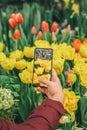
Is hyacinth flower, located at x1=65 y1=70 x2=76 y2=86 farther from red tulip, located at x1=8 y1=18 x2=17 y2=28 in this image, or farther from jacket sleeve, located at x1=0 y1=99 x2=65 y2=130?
red tulip, located at x1=8 y1=18 x2=17 y2=28

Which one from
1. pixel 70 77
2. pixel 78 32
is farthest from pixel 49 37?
pixel 70 77

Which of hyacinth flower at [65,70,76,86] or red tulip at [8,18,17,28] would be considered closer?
hyacinth flower at [65,70,76,86]

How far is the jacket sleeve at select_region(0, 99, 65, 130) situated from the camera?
209 centimetres

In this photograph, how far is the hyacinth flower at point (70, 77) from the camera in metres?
2.73

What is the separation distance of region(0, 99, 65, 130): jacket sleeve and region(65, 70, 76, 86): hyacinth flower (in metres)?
0.59

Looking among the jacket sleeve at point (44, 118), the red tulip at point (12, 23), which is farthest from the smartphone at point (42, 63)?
the red tulip at point (12, 23)

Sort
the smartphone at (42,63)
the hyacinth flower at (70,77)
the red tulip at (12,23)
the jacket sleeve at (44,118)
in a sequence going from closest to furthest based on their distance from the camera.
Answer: the jacket sleeve at (44,118) → the smartphone at (42,63) → the hyacinth flower at (70,77) → the red tulip at (12,23)

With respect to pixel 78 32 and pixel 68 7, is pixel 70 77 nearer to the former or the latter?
pixel 78 32

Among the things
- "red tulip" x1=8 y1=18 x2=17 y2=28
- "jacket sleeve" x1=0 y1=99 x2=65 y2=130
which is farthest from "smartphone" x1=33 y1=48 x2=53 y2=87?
"red tulip" x1=8 y1=18 x2=17 y2=28

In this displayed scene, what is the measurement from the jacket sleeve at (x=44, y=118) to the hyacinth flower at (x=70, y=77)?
23.3 inches

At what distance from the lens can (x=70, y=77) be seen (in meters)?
2.74

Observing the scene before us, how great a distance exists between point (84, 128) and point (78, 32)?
1.84 metres

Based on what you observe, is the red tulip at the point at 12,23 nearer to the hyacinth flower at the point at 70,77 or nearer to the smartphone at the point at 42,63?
the hyacinth flower at the point at 70,77

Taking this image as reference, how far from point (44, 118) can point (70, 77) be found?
2.13 ft
